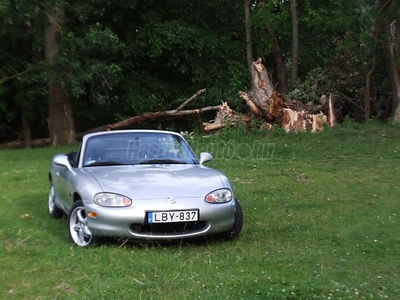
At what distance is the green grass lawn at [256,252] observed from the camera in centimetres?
476

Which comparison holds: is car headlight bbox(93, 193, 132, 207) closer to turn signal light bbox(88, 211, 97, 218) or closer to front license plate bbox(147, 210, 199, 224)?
turn signal light bbox(88, 211, 97, 218)

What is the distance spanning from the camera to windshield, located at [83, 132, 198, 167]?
7.29 meters

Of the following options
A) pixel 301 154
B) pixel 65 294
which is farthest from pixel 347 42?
pixel 65 294

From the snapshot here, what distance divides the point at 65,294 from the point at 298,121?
43.5 feet

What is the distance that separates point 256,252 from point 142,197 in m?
1.30

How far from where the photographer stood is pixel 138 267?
17.5 feet

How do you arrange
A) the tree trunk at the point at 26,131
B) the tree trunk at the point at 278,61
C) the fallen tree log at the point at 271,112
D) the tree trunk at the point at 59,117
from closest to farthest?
the fallen tree log at the point at 271,112 → the tree trunk at the point at 59,117 → the tree trunk at the point at 26,131 → the tree trunk at the point at 278,61

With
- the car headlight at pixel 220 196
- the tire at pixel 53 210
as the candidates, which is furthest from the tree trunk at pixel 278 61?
the car headlight at pixel 220 196

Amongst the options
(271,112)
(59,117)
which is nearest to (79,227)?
(271,112)

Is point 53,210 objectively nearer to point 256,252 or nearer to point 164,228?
point 164,228

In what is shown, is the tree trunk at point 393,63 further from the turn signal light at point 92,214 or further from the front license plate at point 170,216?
the turn signal light at point 92,214

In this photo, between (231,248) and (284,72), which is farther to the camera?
(284,72)

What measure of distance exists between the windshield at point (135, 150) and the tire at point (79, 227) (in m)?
0.90

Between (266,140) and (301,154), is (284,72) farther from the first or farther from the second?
(301,154)
